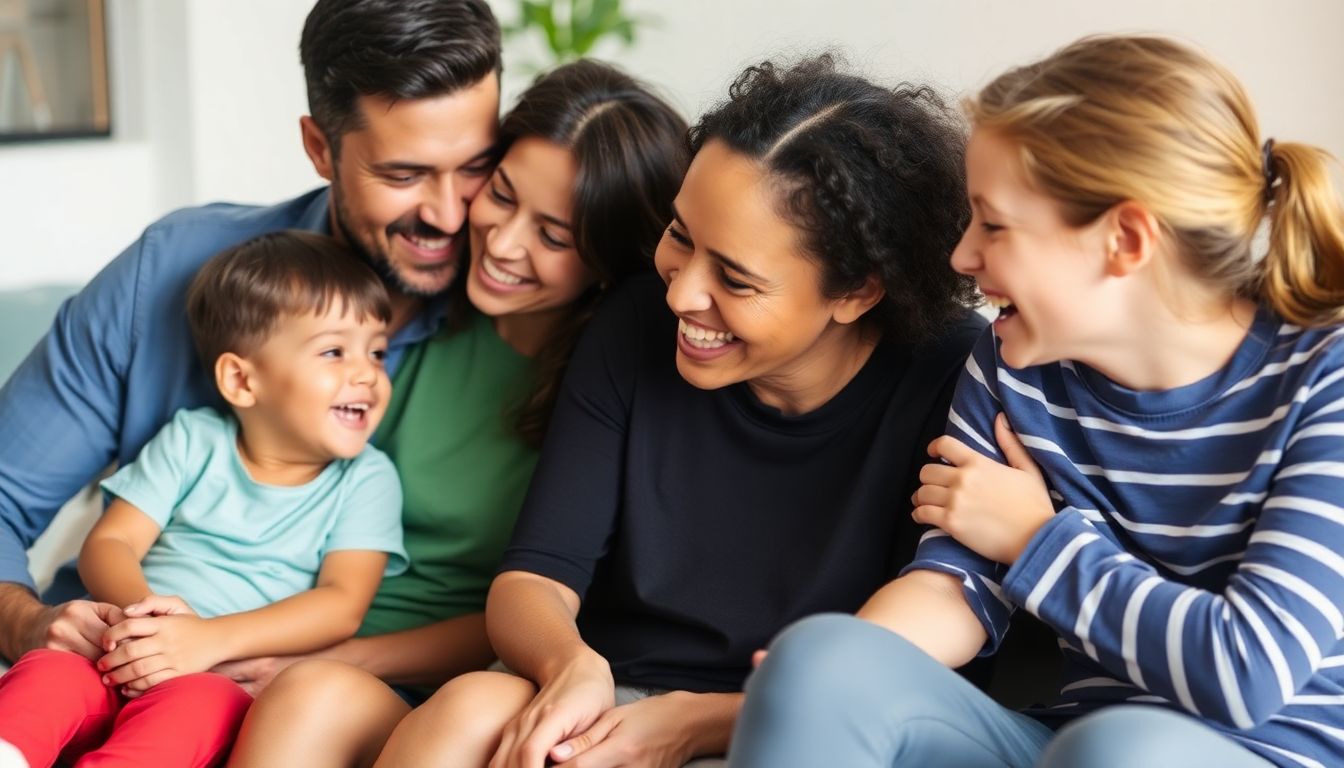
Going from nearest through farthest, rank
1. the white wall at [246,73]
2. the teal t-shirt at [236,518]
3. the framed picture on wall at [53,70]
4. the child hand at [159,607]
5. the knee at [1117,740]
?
the knee at [1117,740], the child hand at [159,607], the teal t-shirt at [236,518], the white wall at [246,73], the framed picture on wall at [53,70]

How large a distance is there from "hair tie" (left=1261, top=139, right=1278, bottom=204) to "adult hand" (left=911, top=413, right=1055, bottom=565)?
1.08 feet

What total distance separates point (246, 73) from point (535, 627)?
10.6ft

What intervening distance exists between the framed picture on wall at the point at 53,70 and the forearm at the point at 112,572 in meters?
2.67

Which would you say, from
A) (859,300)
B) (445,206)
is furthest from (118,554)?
(859,300)

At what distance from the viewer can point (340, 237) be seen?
2.07 m

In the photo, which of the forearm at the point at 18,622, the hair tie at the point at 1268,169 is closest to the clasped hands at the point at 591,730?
the forearm at the point at 18,622

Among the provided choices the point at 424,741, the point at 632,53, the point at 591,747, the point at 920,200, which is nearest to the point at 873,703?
the point at 591,747

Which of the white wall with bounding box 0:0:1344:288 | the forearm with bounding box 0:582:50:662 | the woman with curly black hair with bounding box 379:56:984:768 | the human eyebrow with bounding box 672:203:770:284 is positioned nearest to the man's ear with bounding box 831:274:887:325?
the woman with curly black hair with bounding box 379:56:984:768

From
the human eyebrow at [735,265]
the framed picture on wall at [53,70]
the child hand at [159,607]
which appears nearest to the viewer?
the human eyebrow at [735,265]

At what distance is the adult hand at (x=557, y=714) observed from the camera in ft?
4.58

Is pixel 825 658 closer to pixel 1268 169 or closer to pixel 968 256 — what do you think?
Result: pixel 968 256

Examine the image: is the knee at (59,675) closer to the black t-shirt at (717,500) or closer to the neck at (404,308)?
the black t-shirt at (717,500)

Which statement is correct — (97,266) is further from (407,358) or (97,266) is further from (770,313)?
(770,313)

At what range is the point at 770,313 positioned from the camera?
5.09 feet
